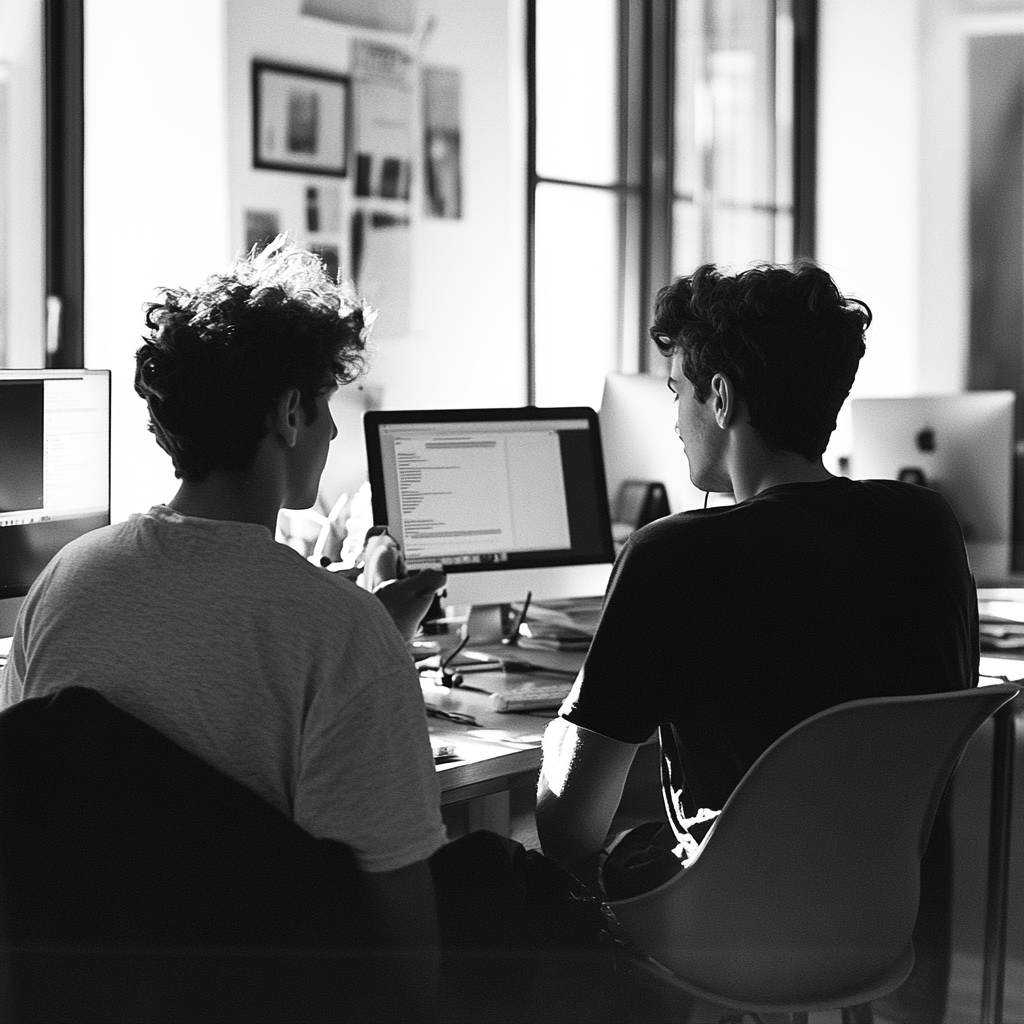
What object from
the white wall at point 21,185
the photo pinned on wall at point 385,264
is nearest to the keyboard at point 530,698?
the white wall at point 21,185

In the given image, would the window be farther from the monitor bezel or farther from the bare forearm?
the bare forearm

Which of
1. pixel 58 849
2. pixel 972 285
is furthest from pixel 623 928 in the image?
pixel 972 285

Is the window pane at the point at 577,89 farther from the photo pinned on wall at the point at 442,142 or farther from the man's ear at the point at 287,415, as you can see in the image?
the man's ear at the point at 287,415

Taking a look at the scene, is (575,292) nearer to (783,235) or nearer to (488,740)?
(783,235)

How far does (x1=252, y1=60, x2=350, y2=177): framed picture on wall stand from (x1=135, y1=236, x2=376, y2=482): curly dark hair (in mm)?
2232

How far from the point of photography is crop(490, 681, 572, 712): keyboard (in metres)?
2.16

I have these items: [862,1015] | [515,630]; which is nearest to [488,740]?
[862,1015]

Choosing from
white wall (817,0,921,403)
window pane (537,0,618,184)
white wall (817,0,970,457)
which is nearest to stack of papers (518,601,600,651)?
window pane (537,0,618,184)

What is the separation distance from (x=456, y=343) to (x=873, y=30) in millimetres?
2688

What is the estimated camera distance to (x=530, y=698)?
219 cm

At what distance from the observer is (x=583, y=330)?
189 inches

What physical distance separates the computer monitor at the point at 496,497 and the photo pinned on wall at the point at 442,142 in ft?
5.06

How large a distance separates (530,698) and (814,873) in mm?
688

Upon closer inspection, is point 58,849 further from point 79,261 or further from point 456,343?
point 456,343
